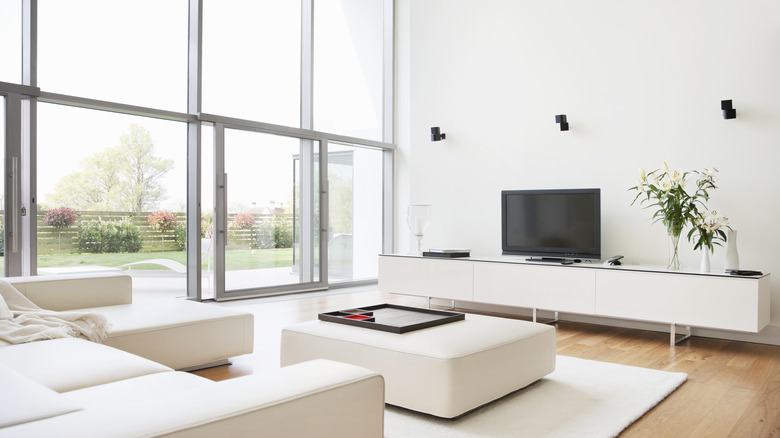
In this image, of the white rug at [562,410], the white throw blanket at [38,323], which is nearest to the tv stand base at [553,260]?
the white rug at [562,410]

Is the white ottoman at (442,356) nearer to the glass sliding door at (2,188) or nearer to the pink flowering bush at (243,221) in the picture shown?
the glass sliding door at (2,188)

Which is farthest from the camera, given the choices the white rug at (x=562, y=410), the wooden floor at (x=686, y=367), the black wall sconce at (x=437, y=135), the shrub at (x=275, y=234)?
the shrub at (x=275, y=234)

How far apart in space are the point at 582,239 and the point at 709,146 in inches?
44.8

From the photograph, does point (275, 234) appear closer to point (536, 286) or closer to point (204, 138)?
point (204, 138)

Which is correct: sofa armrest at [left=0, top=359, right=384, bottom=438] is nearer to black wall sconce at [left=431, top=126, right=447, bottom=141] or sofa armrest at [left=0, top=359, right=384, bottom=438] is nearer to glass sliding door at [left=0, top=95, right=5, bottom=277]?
glass sliding door at [left=0, top=95, right=5, bottom=277]

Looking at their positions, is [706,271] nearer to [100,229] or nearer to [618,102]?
[618,102]

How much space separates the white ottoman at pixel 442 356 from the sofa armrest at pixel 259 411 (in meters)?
0.81

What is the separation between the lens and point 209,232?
558 centimetres

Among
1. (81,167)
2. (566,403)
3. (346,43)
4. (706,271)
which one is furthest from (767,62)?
(81,167)

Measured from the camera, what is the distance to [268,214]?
20.2 feet

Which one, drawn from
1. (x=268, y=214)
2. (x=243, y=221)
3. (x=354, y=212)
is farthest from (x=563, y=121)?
(x=243, y=221)

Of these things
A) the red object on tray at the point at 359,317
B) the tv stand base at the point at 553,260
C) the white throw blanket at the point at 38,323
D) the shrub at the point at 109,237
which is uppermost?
the shrub at the point at 109,237

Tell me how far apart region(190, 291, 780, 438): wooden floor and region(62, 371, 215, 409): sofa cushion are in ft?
3.69

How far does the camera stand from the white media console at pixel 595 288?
362 centimetres
